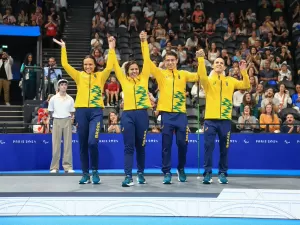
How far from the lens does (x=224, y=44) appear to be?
15.8m

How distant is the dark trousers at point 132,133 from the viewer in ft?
24.0

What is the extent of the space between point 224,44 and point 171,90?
8614 mm

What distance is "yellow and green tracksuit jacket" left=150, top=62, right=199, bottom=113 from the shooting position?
7.55 meters

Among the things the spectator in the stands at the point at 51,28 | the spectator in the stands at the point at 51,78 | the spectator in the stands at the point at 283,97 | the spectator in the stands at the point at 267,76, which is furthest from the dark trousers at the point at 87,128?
the spectator in the stands at the point at 51,28

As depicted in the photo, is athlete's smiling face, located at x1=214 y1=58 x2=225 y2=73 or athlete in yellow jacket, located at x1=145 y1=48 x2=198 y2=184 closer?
athlete in yellow jacket, located at x1=145 y1=48 x2=198 y2=184

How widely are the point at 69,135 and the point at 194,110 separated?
141 inches

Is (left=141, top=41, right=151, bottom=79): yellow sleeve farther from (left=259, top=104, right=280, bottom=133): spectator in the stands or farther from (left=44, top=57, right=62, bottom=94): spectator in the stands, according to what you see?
(left=44, top=57, right=62, bottom=94): spectator in the stands

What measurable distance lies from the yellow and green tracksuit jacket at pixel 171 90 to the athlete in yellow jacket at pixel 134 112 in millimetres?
246

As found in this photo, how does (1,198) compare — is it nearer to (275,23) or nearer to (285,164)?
(285,164)

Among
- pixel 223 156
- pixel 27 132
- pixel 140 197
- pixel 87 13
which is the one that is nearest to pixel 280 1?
pixel 87 13

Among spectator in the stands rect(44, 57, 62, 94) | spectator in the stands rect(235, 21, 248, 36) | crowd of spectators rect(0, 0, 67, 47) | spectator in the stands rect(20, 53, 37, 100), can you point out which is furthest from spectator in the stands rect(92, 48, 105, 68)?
spectator in the stands rect(235, 21, 248, 36)

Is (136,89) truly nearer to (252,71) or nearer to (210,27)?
(252,71)

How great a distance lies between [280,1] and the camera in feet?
59.3

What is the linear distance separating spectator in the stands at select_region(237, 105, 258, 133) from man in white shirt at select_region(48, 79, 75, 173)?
3748mm
